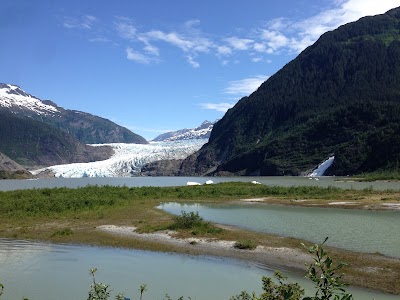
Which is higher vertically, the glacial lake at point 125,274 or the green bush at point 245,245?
the green bush at point 245,245

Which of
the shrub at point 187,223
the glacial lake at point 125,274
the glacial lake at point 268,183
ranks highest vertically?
the glacial lake at point 268,183

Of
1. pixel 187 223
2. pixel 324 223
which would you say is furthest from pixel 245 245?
pixel 324 223

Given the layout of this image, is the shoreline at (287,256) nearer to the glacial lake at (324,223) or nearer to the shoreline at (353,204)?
the glacial lake at (324,223)

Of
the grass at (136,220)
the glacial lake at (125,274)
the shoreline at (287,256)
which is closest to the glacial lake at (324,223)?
the shoreline at (287,256)

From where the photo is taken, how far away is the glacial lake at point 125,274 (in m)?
15.9

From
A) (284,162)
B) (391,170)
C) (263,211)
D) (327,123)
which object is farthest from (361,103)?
(263,211)

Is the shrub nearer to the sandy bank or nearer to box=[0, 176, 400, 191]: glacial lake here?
the sandy bank

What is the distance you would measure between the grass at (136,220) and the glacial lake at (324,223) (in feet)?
8.64

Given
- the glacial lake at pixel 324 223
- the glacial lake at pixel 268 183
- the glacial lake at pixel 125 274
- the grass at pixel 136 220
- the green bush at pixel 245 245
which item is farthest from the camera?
the glacial lake at pixel 268 183

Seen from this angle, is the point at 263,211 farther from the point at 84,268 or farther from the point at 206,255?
the point at 84,268

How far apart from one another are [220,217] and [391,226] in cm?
1525

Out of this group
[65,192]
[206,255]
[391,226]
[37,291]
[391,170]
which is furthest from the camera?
[391,170]

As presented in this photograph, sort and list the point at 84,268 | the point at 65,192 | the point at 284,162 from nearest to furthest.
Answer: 1. the point at 84,268
2. the point at 65,192
3. the point at 284,162

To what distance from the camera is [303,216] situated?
38.0 meters
